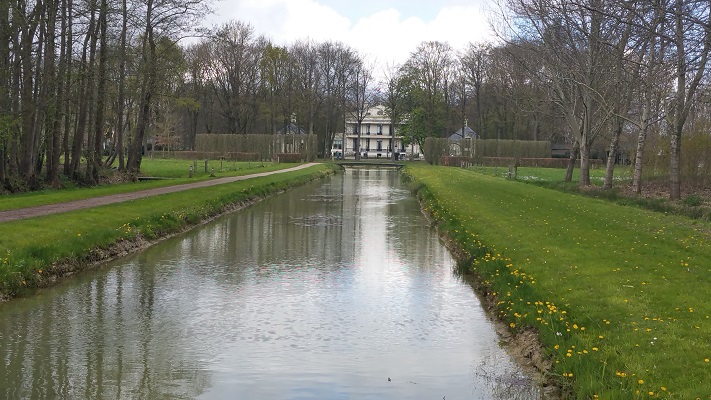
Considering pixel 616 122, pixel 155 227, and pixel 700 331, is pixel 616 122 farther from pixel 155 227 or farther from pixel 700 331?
pixel 700 331

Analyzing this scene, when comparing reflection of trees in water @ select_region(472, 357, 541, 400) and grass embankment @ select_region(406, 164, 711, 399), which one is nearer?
grass embankment @ select_region(406, 164, 711, 399)

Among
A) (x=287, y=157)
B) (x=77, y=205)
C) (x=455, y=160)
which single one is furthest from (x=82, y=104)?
(x=455, y=160)

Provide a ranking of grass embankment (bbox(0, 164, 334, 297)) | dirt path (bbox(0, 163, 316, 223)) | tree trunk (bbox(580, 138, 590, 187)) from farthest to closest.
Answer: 1. tree trunk (bbox(580, 138, 590, 187))
2. dirt path (bbox(0, 163, 316, 223))
3. grass embankment (bbox(0, 164, 334, 297))

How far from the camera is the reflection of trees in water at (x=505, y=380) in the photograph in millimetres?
7521

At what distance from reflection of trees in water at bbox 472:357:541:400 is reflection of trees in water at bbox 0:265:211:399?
3147mm

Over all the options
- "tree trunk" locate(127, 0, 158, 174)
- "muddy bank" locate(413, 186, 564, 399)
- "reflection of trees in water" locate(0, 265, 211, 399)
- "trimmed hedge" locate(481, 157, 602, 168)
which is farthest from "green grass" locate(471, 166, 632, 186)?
"reflection of trees in water" locate(0, 265, 211, 399)

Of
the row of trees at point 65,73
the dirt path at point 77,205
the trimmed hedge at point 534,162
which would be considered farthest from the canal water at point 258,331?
the trimmed hedge at point 534,162

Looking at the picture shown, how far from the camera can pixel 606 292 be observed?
10281 mm

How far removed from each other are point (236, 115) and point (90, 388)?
3117 inches

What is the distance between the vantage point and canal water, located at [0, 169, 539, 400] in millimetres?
7652

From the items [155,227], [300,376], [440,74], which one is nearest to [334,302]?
[300,376]

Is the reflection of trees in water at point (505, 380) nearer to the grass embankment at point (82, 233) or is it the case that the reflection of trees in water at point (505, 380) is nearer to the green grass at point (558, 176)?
the grass embankment at point (82, 233)

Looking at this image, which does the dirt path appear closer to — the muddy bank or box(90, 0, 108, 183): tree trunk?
box(90, 0, 108, 183): tree trunk

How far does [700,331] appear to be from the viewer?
807 centimetres
